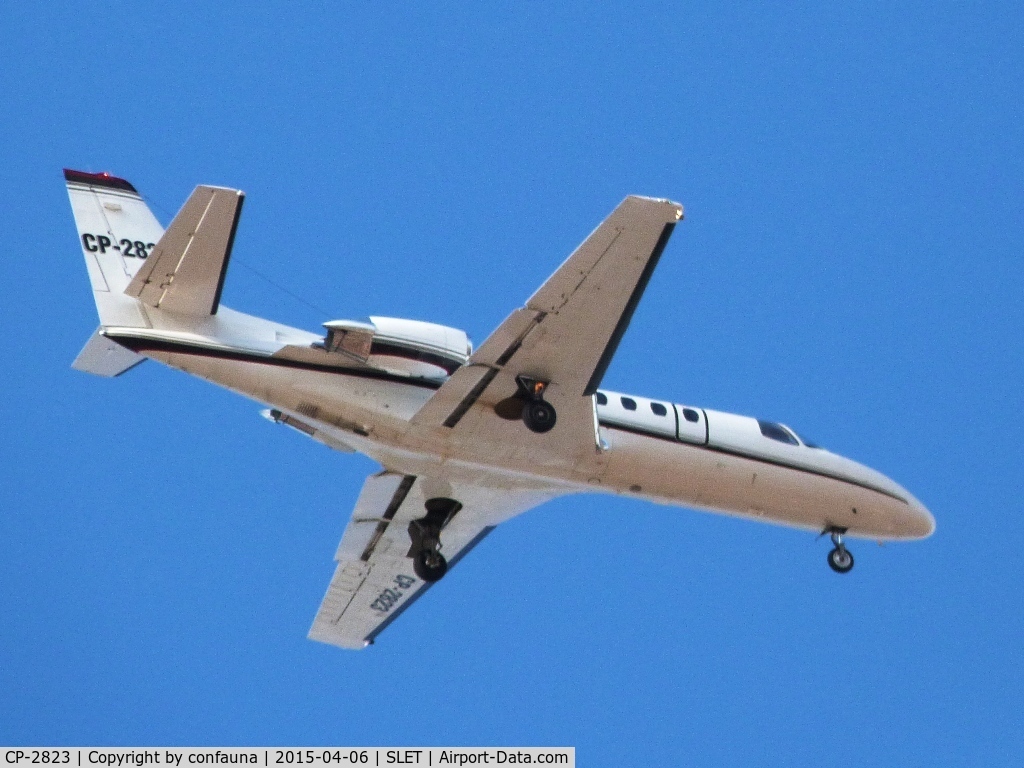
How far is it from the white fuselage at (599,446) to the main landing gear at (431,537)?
162 cm

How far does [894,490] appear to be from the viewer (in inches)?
993

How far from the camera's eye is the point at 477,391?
837 inches

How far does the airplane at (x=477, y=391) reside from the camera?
1998 centimetres

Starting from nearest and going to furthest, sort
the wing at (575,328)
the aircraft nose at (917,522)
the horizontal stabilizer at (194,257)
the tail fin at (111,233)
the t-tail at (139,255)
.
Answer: the wing at (575,328)
the horizontal stabilizer at (194,257)
the t-tail at (139,255)
the tail fin at (111,233)
the aircraft nose at (917,522)

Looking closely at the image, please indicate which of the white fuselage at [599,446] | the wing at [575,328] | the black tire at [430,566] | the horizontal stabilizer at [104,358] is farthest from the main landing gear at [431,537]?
the horizontal stabilizer at [104,358]

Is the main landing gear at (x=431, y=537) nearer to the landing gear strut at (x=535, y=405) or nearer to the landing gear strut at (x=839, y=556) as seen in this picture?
the landing gear strut at (x=535, y=405)

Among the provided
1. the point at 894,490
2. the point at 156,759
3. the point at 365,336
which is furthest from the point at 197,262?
the point at 894,490

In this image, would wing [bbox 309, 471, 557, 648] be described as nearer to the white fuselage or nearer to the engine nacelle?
the white fuselage

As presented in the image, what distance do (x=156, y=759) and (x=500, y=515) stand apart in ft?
24.8

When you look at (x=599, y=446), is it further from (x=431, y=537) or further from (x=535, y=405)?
(x=431, y=537)

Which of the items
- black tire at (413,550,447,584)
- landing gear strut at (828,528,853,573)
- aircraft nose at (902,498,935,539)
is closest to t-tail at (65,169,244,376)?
black tire at (413,550,447,584)

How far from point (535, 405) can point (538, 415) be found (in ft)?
0.47

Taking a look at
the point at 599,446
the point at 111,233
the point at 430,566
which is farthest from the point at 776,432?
the point at 111,233

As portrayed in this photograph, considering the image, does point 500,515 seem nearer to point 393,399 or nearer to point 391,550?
point 391,550
